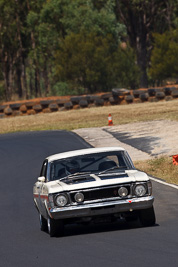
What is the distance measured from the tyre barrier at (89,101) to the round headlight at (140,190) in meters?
40.0

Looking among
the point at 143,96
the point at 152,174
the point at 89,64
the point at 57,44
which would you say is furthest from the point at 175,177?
the point at 57,44

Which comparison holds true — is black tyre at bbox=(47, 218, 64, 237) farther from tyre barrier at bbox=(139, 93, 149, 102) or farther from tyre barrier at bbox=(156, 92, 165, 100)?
tyre barrier at bbox=(156, 92, 165, 100)

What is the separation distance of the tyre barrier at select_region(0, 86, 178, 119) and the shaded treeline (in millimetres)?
8236

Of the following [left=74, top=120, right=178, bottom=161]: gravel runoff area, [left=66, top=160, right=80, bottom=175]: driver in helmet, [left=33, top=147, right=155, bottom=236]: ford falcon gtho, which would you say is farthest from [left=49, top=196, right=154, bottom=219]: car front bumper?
[left=74, top=120, right=178, bottom=161]: gravel runoff area

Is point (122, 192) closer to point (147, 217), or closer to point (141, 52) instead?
point (147, 217)

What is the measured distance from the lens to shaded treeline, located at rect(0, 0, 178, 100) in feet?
201

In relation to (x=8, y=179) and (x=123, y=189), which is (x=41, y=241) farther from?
(x=8, y=179)

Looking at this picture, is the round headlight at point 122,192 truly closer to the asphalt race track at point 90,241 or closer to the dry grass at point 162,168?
the asphalt race track at point 90,241

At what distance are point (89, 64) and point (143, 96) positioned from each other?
10.1 metres

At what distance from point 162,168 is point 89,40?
40.9 m

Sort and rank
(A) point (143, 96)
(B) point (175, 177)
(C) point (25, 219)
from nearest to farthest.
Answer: (C) point (25, 219)
(B) point (175, 177)
(A) point (143, 96)

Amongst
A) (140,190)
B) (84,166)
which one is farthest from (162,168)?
(140,190)

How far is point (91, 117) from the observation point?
47000mm

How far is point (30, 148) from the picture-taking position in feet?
102
